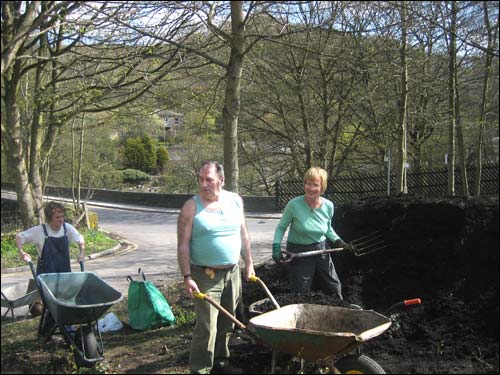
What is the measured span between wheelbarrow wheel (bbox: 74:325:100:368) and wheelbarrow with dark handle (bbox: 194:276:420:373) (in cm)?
123

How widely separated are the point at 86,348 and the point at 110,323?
150 centimetres

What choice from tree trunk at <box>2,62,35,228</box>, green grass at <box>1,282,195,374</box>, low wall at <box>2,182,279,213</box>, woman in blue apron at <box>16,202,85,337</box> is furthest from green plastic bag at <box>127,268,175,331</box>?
low wall at <box>2,182,279,213</box>

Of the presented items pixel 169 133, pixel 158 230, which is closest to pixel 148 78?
pixel 158 230

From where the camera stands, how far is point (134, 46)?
791cm

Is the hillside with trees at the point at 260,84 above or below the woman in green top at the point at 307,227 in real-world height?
above

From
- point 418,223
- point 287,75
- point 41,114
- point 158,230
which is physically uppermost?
point 287,75

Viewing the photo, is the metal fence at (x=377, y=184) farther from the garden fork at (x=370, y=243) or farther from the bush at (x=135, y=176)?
the bush at (x=135, y=176)

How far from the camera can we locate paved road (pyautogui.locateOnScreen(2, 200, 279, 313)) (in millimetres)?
10641

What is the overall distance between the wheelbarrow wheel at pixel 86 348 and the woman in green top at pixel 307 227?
1734 millimetres

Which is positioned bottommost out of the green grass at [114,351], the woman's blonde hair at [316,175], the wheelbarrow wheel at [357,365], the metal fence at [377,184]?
the green grass at [114,351]

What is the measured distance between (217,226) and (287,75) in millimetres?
12931

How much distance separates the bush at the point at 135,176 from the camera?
34.5 m

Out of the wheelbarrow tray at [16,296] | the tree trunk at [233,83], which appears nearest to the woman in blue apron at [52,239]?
the wheelbarrow tray at [16,296]

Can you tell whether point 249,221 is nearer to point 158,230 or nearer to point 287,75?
point 158,230
